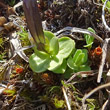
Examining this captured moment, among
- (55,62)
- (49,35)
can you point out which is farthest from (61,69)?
(49,35)

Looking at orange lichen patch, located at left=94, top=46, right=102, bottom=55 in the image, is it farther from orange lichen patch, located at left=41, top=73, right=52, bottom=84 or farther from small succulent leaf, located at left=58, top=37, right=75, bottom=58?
orange lichen patch, located at left=41, top=73, right=52, bottom=84

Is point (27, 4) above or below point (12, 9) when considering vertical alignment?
above

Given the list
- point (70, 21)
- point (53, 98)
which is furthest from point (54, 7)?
point (53, 98)

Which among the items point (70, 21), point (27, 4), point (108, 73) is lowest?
point (108, 73)

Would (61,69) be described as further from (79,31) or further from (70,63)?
(79,31)

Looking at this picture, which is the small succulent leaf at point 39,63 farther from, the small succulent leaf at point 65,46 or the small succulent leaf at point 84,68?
the small succulent leaf at point 84,68

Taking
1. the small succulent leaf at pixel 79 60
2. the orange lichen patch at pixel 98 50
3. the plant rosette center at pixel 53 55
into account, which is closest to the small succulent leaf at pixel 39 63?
the plant rosette center at pixel 53 55

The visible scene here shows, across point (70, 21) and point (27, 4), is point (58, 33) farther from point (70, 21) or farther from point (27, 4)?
point (27, 4)
